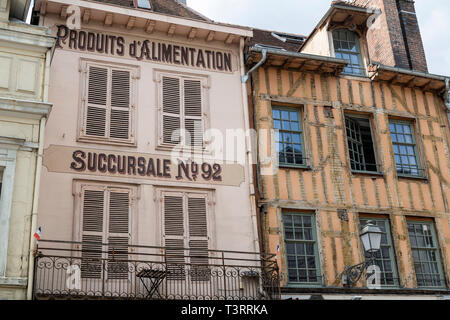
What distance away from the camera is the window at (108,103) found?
12.2 m

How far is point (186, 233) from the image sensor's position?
12.1 metres

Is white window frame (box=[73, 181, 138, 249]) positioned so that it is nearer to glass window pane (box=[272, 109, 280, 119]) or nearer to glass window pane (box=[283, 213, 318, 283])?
glass window pane (box=[283, 213, 318, 283])

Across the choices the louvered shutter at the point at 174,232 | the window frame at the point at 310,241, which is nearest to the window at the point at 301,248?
the window frame at the point at 310,241

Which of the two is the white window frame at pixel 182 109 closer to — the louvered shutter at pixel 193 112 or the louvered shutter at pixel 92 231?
the louvered shutter at pixel 193 112

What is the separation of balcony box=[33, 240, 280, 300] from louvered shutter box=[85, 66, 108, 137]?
2.36 meters

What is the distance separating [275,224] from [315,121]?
2717mm

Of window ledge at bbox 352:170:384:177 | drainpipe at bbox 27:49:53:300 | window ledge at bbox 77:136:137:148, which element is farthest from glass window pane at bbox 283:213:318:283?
drainpipe at bbox 27:49:53:300

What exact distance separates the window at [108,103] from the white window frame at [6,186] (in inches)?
76.9

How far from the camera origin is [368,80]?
1492 cm

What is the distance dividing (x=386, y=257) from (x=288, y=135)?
3.35 m

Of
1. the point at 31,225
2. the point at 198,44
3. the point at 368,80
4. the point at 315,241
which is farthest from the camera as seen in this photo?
the point at 368,80

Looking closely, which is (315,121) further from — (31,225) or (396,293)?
(31,225)
